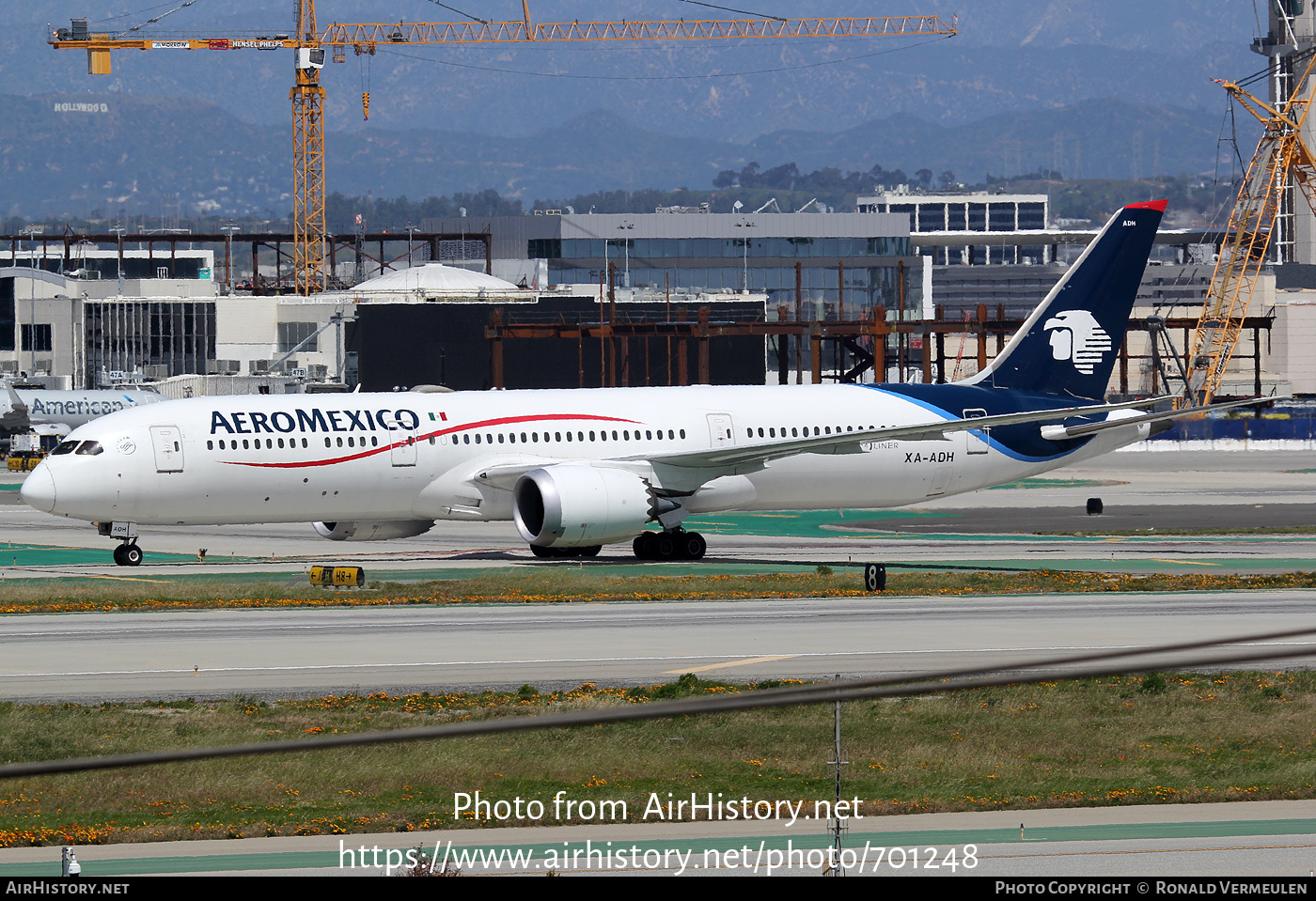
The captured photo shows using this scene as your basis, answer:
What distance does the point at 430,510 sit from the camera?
46.4 metres

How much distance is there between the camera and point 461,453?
46.3 metres

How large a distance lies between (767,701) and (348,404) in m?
37.8

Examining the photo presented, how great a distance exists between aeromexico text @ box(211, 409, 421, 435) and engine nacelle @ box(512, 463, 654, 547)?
3.92 meters

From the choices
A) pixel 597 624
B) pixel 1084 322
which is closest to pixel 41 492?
pixel 597 624

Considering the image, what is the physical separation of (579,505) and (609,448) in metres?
4.65

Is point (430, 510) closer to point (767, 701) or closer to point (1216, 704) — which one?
point (1216, 704)

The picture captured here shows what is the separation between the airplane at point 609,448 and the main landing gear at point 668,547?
0.20 feet

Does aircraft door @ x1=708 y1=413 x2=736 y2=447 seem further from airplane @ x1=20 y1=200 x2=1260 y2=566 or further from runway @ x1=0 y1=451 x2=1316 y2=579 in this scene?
runway @ x1=0 y1=451 x2=1316 y2=579

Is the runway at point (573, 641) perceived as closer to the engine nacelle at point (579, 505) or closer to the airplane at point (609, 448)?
the engine nacelle at point (579, 505)

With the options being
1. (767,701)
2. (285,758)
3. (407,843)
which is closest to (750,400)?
(285,758)

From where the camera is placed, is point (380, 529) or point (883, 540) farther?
point (883, 540)

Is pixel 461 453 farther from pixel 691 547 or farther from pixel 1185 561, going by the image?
pixel 1185 561

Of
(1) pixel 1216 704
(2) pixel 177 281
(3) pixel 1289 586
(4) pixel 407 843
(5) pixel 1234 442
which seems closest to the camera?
(4) pixel 407 843

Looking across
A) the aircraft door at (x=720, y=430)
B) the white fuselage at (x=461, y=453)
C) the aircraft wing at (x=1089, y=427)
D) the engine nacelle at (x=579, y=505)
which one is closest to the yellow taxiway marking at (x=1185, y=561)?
the aircraft wing at (x=1089, y=427)
